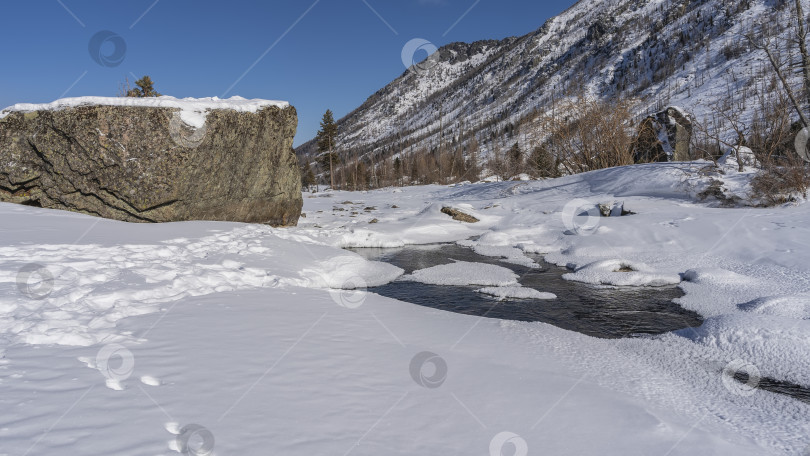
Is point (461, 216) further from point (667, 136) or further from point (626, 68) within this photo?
point (626, 68)

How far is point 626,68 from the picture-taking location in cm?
12300

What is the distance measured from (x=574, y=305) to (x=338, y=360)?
3.72 metres

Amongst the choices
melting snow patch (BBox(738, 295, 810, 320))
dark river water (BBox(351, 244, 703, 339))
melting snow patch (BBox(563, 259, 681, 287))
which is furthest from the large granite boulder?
melting snow patch (BBox(738, 295, 810, 320))

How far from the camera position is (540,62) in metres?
170

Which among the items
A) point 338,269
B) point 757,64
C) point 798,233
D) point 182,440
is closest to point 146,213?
point 338,269

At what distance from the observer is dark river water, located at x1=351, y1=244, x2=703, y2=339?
479cm

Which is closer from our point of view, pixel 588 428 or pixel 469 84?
pixel 588 428

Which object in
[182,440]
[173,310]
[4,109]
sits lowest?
[182,440]

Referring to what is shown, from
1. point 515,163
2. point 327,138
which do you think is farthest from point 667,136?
point 327,138

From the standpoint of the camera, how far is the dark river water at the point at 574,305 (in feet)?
15.7

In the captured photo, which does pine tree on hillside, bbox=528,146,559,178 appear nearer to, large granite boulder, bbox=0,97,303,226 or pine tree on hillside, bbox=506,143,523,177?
pine tree on hillside, bbox=506,143,523,177

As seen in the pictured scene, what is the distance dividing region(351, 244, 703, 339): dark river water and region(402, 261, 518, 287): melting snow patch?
24cm

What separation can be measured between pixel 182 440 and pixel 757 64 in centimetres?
11796

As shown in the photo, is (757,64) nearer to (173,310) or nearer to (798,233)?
(798,233)
